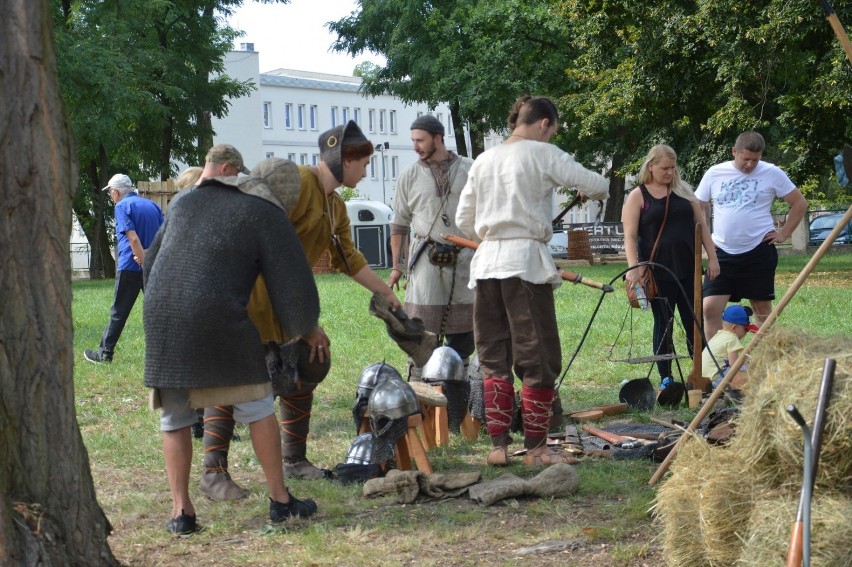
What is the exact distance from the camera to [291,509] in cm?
481

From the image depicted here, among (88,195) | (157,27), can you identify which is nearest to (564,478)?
(157,27)

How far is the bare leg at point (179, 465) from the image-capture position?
4621 mm

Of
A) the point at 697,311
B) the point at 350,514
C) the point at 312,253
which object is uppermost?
the point at 312,253

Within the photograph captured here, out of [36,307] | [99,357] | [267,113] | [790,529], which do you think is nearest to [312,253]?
[36,307]

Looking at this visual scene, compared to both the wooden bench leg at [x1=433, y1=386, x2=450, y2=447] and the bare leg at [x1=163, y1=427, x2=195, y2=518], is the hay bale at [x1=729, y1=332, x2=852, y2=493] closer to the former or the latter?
the bare leg at [x1=163, y1=427, x2=195, y2=518]

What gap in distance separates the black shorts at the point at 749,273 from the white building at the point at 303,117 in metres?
67.3

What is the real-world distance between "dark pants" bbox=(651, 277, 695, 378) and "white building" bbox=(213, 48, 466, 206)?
6746 centimetres

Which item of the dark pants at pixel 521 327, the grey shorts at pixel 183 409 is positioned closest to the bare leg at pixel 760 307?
the dark pants at pixel 521 327

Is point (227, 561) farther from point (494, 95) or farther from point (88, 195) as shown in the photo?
point (88, 195)

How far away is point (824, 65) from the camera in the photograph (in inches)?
802

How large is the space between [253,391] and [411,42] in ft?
102

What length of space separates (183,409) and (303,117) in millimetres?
80134

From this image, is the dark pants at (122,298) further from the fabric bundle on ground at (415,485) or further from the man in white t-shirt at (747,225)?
the fabric bundle on ground at (415,485)

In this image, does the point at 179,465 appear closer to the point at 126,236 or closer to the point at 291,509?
the point at 291,509
